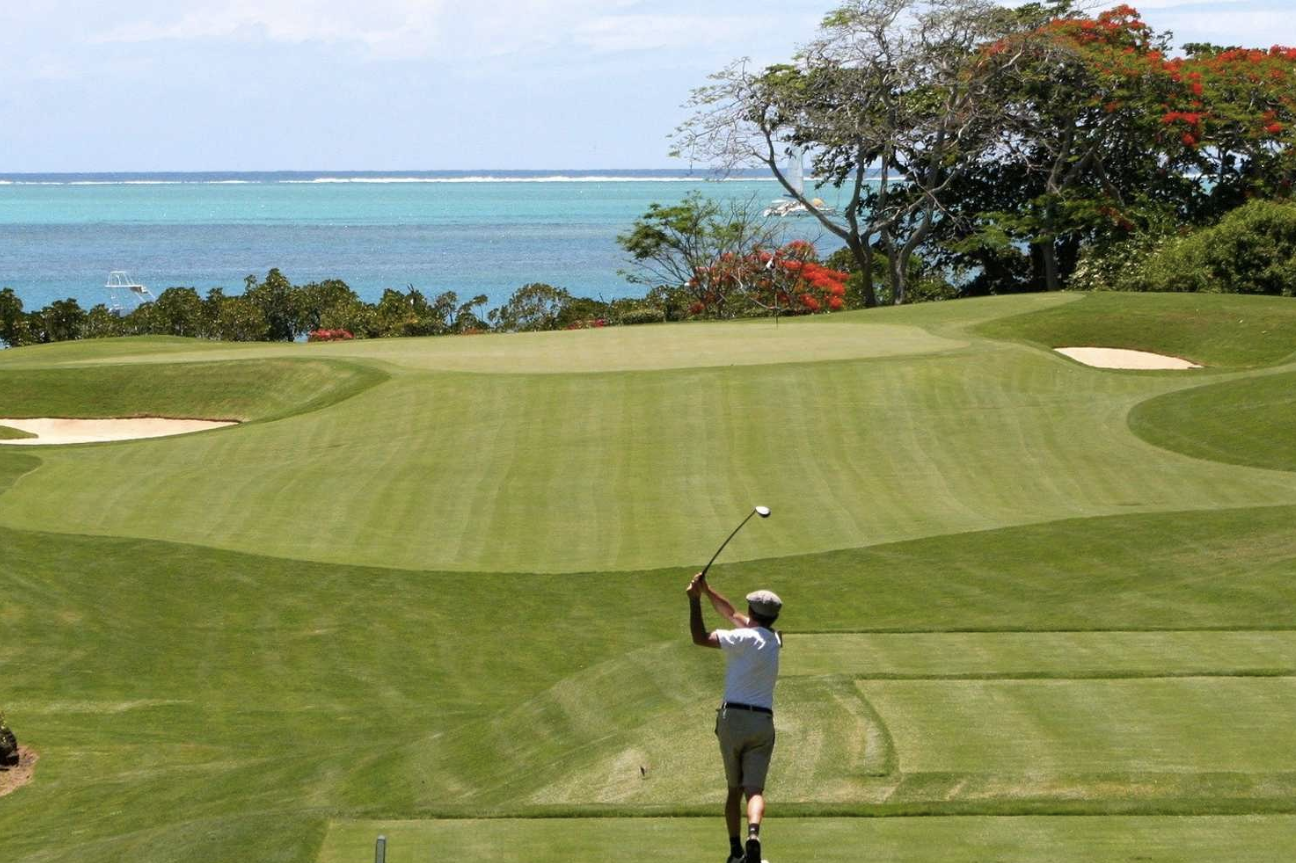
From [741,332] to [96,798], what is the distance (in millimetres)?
25867

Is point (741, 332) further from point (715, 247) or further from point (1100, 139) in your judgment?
point (715, 247)

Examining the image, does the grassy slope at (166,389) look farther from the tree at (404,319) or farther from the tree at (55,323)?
the tree at (55,323)

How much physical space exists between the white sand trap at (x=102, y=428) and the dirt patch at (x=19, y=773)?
63.2ft

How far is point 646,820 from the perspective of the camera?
9.59 metres

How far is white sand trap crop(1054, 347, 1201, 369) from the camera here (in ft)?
113

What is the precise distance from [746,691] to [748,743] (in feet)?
0.91

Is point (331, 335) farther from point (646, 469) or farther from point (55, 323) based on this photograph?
point (646, 469)

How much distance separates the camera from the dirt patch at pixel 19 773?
13.0m

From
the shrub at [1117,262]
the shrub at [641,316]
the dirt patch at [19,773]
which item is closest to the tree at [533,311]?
the shrub at [641,316]

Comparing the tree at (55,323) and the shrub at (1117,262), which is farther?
the tree at (55,323)

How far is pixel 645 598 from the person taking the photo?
18.1 metres

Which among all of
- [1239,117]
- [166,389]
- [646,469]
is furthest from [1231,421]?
[1239,117]

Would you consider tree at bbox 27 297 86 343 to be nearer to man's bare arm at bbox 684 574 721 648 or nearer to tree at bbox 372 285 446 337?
tree at bbox 372 285 446 337

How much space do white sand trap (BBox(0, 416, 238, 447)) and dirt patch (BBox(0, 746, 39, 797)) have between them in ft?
63.2
